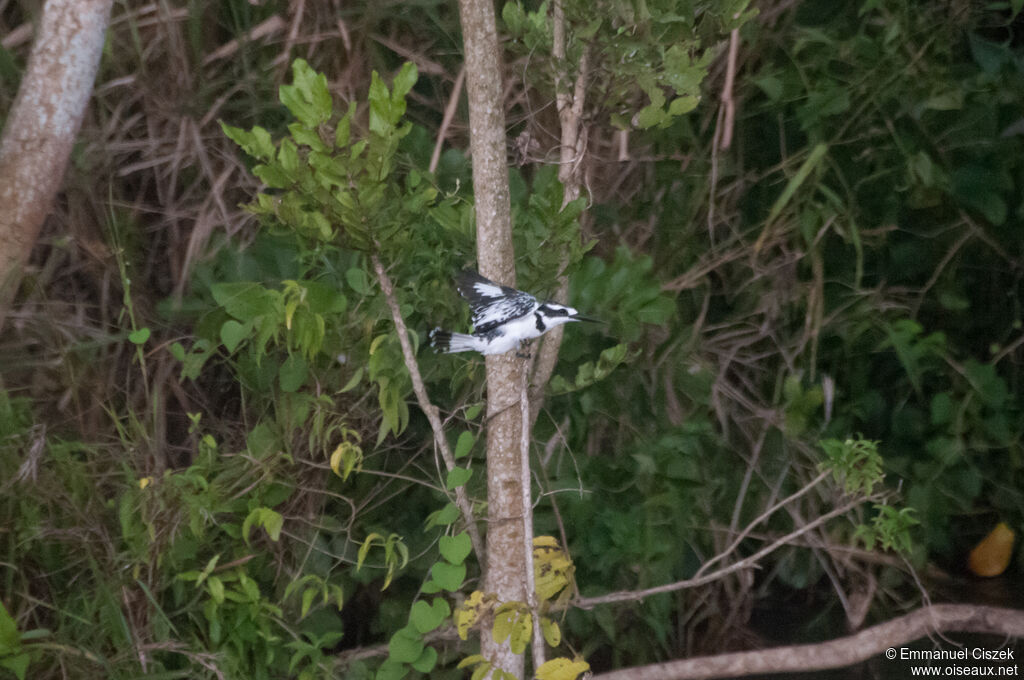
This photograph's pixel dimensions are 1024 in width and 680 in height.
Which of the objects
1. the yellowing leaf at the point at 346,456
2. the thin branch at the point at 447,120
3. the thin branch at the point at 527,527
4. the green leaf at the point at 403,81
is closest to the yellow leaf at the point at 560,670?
the thin branch at the point at 527,527

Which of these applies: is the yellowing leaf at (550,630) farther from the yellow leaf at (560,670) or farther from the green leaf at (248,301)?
the green leaf at (248,301)

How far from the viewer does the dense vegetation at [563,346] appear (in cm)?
123

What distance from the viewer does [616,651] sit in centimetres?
159

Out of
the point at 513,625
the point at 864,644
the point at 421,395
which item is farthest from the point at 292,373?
the point at 864,644

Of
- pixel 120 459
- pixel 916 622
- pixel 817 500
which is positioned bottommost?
pixel 916 622

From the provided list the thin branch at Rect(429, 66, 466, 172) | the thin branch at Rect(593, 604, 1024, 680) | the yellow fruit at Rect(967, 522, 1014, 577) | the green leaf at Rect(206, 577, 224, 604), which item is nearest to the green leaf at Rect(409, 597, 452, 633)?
the green leaf at Rect(206, 577, 224, 604)

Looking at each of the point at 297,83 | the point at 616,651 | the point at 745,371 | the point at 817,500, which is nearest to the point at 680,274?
the point at 745,371

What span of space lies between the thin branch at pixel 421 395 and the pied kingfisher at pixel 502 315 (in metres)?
0.12

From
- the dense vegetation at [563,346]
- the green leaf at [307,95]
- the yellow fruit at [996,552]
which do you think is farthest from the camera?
the yellow fruit at [996,552]

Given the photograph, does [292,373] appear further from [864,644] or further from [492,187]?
[864,644]

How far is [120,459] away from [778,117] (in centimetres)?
123

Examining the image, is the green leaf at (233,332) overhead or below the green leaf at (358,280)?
below

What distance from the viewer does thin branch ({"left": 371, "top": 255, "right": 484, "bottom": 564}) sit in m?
1.14

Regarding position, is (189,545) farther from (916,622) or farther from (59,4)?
(916,622)
